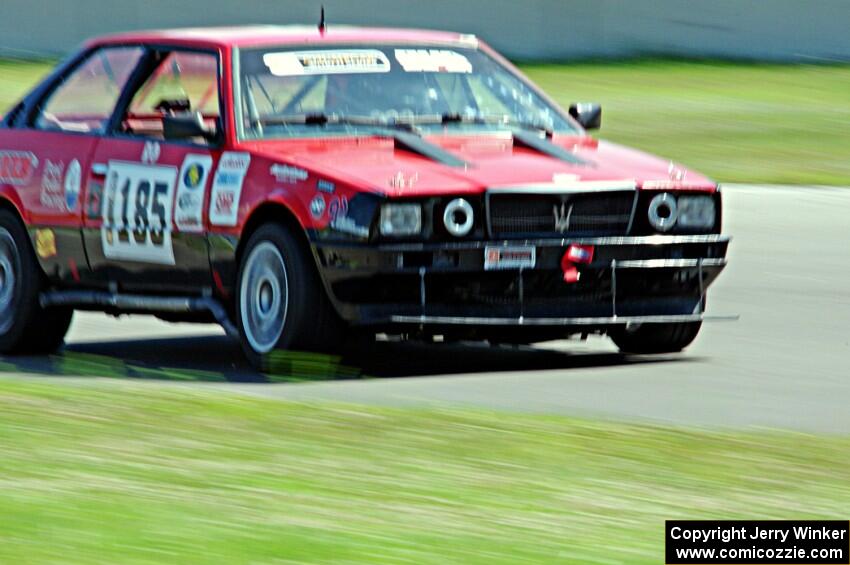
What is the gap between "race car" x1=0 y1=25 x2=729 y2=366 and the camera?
8336mm

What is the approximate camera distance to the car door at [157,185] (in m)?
9.02

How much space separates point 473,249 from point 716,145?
47.6 ft

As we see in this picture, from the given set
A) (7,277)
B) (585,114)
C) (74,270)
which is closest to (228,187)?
(74,270)

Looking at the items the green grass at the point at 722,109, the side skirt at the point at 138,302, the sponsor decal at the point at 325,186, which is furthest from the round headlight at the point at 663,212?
the green grass at the point at 722,109

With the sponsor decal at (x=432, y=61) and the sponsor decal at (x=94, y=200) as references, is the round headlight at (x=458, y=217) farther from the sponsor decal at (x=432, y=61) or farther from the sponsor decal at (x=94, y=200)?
the sponsor decal at (x=94, y=200)

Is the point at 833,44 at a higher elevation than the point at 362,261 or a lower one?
lower

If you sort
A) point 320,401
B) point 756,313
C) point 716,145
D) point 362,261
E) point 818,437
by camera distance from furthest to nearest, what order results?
point 716,145 → point 756,313 → point 362,261 → point 320,401 → point 818,437

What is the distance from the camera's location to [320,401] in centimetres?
769

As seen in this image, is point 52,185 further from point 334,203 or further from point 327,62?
point 334,203

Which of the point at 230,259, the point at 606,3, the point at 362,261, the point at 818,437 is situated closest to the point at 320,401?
the point at 362,261

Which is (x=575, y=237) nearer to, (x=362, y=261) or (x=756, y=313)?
(x=362, y=261)

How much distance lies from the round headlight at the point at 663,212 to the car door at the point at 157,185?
190 centimetres

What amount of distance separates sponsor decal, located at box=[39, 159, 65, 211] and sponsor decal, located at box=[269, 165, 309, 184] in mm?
1595

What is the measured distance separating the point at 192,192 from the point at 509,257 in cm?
152
